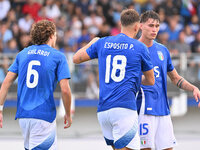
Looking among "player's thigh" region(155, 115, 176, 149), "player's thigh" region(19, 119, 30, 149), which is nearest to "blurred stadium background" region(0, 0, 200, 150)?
"player's thigh" region(155, 115, 176, 149)

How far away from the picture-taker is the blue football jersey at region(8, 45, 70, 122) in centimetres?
612

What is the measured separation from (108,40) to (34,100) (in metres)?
1.23

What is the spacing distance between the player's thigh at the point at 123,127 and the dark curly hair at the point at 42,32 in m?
1.30

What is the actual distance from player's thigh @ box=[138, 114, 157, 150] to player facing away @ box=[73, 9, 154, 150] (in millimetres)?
959

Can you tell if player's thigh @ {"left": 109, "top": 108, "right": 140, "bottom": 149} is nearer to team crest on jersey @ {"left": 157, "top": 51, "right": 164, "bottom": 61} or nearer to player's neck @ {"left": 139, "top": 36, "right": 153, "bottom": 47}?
team crest on jersey @ {"left": 157, "top": 51, "right": 164, "bottom": 61}

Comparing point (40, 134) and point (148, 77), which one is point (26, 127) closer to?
point (40, 134)

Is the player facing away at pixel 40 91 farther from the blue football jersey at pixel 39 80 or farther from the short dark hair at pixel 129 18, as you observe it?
the short dark hair at pixel 129 18

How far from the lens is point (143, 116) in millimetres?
7109

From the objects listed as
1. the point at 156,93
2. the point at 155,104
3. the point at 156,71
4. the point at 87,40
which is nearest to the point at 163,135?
the point at 155,104

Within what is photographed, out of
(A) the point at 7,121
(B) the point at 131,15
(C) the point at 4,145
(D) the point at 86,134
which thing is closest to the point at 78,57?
(B) the point at 131,15

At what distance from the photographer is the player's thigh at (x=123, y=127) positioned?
6043 mm

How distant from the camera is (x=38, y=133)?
6.12 meters

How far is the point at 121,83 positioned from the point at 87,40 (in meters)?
10.7

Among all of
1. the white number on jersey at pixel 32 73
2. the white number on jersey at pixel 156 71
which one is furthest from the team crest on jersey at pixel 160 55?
the white number on jersey at pixel 32 73
